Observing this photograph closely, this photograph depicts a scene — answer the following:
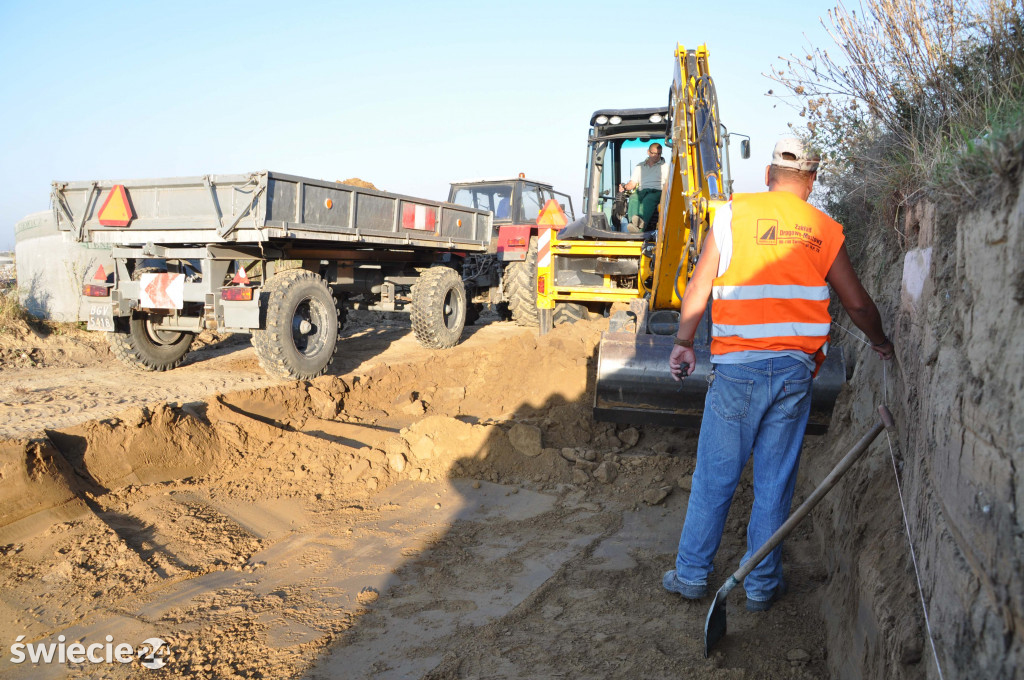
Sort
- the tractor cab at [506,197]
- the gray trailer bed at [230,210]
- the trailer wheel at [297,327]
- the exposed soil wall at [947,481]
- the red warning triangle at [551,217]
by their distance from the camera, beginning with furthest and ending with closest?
the tractor cab at [506,197] < the red warning triangle at [551,217] < the trailer wheel at [297,327] < the gray trailer bed at [230,210] < the exposed soil wall at [947,481]

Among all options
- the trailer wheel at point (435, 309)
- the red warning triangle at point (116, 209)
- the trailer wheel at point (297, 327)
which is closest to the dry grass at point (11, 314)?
the red warning triangle at point (116, 209)

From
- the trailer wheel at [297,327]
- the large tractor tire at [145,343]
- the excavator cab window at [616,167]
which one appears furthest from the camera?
the excavator cab window at [616,167]

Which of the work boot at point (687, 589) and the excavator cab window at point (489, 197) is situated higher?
the excavator cab window at point (489, 197)

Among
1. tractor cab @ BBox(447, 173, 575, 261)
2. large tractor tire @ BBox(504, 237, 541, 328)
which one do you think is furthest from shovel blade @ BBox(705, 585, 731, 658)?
tractor cab @ BBox(447, 173, 575, 261)

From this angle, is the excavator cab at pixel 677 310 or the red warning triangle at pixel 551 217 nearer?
the excavator cab at pixel 677 310

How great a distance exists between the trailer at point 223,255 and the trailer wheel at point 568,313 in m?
2.10

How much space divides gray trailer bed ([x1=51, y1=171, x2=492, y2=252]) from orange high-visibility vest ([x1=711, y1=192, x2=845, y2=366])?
4584 millimetres

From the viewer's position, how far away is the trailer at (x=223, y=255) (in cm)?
626

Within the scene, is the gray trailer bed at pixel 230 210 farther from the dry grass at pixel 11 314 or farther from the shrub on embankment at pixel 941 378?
the shrub on embankment at pixel 941 378

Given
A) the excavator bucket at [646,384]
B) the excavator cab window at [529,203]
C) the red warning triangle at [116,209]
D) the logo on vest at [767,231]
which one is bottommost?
the excavator bucket at [646,384]

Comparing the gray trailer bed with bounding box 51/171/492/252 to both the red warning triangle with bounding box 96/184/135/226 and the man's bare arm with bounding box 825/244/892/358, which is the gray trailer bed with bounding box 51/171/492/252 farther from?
the man's bare arm with bounding box 825/244/892/358

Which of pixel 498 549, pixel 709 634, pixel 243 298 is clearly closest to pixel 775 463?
pixel 709 634

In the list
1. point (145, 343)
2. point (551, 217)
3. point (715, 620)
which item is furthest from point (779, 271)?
point (551, 217)

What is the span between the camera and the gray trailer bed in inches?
242
